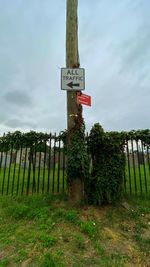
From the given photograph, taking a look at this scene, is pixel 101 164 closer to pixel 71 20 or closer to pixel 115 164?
pixel 115 164

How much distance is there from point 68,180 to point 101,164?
84 cm

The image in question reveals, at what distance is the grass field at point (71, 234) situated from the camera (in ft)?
10.4

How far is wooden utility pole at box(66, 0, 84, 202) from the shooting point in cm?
488

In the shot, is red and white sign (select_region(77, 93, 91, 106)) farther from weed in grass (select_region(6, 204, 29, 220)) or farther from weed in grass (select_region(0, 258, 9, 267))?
weed in grass (select_region(0, 258, 9, 267))

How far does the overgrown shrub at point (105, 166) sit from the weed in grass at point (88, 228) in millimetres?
765

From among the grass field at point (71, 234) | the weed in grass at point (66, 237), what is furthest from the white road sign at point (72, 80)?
the weed in grass at point (66, 237)

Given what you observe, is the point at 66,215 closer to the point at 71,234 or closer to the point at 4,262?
the point at 71,234

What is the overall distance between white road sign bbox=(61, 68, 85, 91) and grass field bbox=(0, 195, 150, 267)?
2682 mm

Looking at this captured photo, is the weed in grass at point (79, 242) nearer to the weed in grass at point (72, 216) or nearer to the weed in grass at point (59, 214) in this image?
the weed in grass at point (72, 216)

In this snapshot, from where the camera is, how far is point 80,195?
15.9 ft

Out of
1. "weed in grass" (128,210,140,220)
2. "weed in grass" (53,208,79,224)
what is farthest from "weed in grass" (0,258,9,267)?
"weed in grass" (128,210,140,220)

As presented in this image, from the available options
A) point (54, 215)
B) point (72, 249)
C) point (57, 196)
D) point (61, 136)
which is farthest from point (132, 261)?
point (61, 136)

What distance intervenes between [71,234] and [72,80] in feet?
11.0

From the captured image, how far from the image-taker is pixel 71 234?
149 inches
